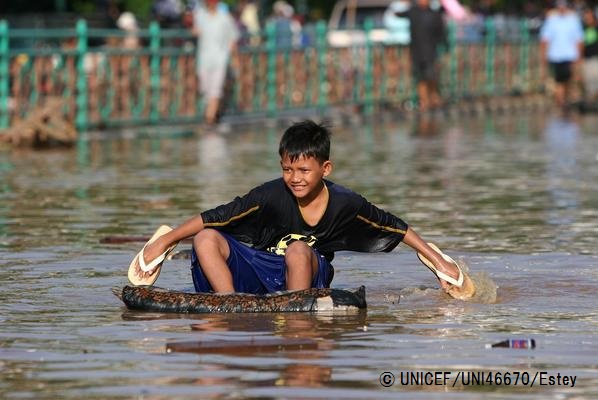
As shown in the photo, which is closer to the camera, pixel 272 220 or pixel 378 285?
pixel 272 220

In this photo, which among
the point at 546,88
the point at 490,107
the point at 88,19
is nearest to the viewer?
the point at 88,19

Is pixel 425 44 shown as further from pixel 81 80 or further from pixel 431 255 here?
pixel 431 255

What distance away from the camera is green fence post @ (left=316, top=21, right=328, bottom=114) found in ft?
95.2

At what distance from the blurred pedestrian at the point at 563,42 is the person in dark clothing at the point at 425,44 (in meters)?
2.57

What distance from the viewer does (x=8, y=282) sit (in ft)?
32.5

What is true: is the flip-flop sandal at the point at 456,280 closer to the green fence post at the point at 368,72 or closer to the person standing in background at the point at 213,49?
the person standing in background at the point at 213,49

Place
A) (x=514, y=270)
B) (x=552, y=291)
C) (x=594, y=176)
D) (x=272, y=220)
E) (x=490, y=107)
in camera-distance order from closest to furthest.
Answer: (x=272, y=220)
(x=552, y=291)
(x=514, y=270)
(x=594, y=176)
(x=490, y=107)

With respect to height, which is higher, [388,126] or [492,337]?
[492,337]

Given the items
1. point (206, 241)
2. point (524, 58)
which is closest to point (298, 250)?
point (206, 241)

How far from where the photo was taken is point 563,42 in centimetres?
3256

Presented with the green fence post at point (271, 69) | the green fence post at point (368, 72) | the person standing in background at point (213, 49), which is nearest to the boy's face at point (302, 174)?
the person standing in background at point (213, 49)

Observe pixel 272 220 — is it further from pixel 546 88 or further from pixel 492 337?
pixel 546 88

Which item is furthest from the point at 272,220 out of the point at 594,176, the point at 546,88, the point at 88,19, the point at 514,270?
Result: the point at 546,88

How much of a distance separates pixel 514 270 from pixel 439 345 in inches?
119
